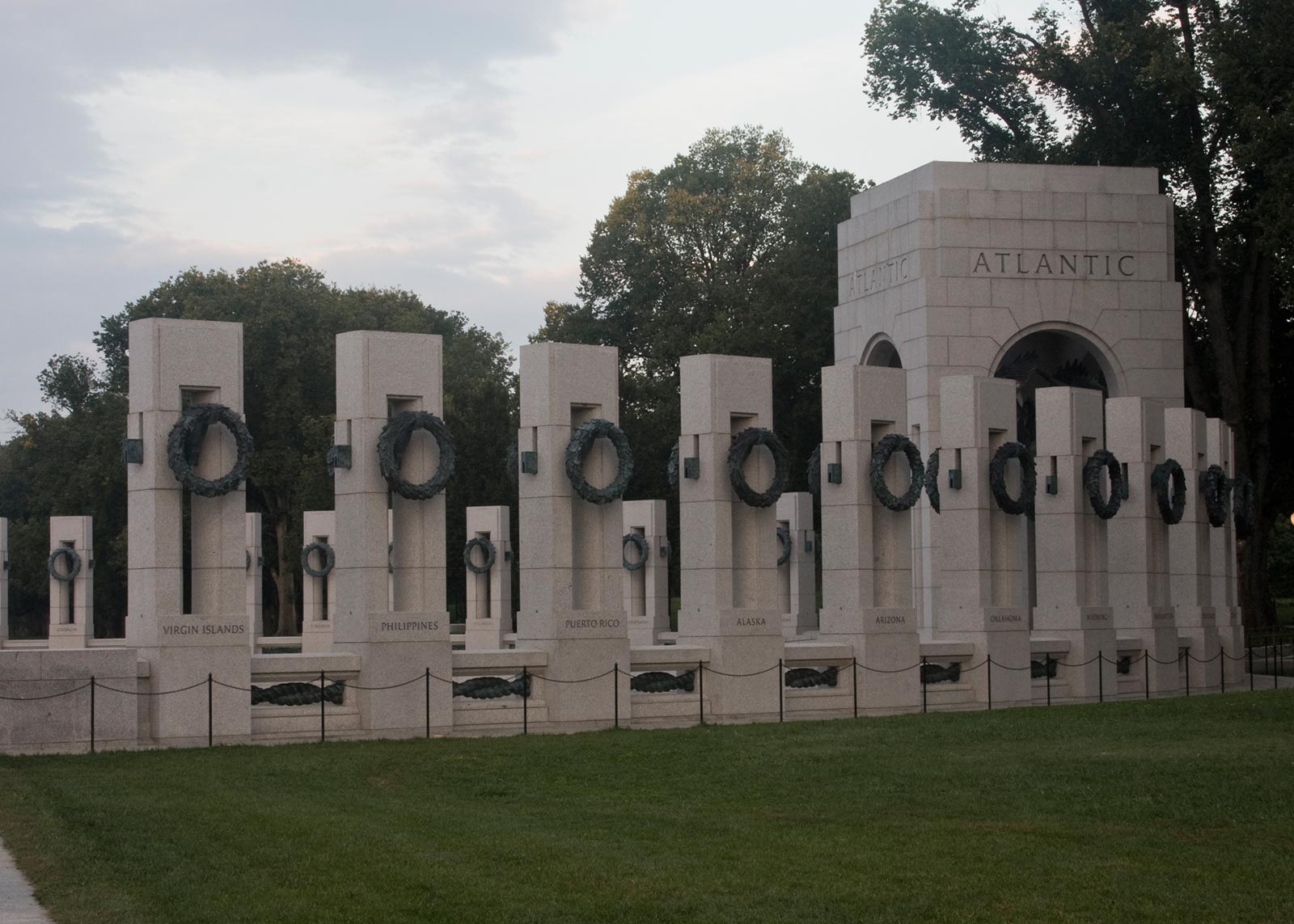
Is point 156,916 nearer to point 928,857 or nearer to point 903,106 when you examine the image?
point 928,857

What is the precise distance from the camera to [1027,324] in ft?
140

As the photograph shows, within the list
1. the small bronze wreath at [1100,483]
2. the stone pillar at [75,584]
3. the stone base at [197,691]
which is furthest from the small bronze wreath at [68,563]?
the small bronze wreath at [1100,483]

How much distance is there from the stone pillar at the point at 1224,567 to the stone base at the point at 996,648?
29.7 ft

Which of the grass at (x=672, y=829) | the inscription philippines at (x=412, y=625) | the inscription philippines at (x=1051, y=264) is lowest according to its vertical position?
the grass at (x=672, y=829)

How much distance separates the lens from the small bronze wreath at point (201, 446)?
79.8 feet

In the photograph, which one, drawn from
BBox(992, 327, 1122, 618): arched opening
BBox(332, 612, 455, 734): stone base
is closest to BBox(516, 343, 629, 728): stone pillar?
BBox(332, 612, 455, 734): stone base

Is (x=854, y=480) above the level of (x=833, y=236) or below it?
below

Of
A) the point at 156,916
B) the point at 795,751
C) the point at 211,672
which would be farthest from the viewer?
the point at 211,672

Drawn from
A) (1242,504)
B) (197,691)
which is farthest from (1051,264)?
(197,691)

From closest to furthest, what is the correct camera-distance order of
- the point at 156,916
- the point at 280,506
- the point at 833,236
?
the point at 156,916
the point at 833,236
the point at 280,506

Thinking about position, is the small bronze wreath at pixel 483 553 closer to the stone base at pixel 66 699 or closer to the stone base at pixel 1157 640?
the stone base at pixel 1157 640

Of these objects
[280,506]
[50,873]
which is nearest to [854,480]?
[50,873]

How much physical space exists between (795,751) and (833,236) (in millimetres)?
45555

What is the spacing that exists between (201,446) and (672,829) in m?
11.7
